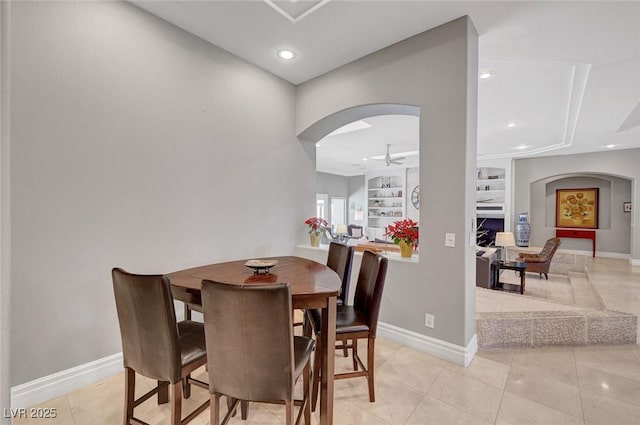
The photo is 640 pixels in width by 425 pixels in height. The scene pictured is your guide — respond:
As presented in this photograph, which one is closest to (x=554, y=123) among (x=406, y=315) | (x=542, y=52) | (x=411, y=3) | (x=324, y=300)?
(x=542, y=52)

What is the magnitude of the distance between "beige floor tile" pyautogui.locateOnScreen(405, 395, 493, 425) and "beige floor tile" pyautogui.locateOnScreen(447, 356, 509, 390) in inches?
18.8

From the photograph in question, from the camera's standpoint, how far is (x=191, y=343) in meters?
1.63

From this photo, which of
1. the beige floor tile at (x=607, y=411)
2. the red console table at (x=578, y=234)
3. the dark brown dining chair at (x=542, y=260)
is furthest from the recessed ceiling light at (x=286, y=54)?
the red console table at (x=578, y=234)

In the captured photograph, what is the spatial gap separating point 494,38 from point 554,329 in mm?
2836

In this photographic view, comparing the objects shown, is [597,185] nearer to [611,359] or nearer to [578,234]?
[578,234]

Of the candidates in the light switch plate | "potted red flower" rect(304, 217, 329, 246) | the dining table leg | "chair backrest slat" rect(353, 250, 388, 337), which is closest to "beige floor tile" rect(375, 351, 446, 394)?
"chair backrest slat" rect(353, 250, 388, 337)

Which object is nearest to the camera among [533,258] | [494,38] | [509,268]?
[494,38]

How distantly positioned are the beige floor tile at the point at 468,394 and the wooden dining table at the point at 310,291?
3.01ft

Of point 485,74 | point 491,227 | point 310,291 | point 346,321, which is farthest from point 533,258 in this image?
point 310,291

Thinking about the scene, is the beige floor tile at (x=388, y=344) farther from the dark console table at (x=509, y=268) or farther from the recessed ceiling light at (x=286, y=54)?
the dark console table at (x=509, y=268)

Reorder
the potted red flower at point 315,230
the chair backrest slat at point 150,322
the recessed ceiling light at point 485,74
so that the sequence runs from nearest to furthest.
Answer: the chair backrest slat at point 150,322 → the recessed ceiling light at point 485,74 → the potted red flower at point 315,230

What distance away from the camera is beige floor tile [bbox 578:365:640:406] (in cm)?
202

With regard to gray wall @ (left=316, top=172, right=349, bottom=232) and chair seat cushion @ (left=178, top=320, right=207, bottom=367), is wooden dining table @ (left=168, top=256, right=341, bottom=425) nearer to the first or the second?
chair seat cushion @ (left=178, top=320, right=207, bottom=367)

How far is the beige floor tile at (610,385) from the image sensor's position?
2023mm
